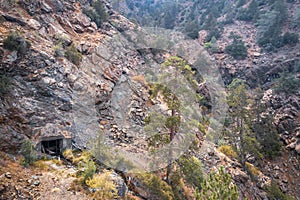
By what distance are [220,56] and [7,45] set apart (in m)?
27.3

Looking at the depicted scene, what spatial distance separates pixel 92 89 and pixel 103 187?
23.8 feet

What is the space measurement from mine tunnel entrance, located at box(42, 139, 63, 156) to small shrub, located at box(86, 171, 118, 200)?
2927 mm

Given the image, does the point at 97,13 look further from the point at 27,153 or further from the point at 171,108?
the point at 27,153

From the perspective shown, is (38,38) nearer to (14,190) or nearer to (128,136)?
(128,136)

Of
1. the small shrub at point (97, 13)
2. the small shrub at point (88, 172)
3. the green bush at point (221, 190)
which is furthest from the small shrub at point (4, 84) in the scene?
the small shrub at point (97, 13)

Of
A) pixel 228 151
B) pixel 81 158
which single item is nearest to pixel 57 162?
pixel 81 158

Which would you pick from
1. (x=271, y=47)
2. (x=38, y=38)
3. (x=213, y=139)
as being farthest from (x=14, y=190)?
(x=271, y=47)

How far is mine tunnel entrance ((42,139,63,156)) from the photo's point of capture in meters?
11.1

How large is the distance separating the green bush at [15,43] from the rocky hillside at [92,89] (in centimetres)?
4

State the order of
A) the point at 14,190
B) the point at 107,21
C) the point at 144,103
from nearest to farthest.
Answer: the point at 14,190 → the point at 144,103 → the point at 107,21

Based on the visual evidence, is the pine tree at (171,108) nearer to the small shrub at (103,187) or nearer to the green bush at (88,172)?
the small shrub at (103,187)

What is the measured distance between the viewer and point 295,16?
3250 cm

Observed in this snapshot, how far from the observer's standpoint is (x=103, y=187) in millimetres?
8898

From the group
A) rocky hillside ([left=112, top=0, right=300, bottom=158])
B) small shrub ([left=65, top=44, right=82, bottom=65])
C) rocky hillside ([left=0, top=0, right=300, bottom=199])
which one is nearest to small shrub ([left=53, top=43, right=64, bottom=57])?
rocky hillside ([left=0, top=0, right=300, bottom=199])
